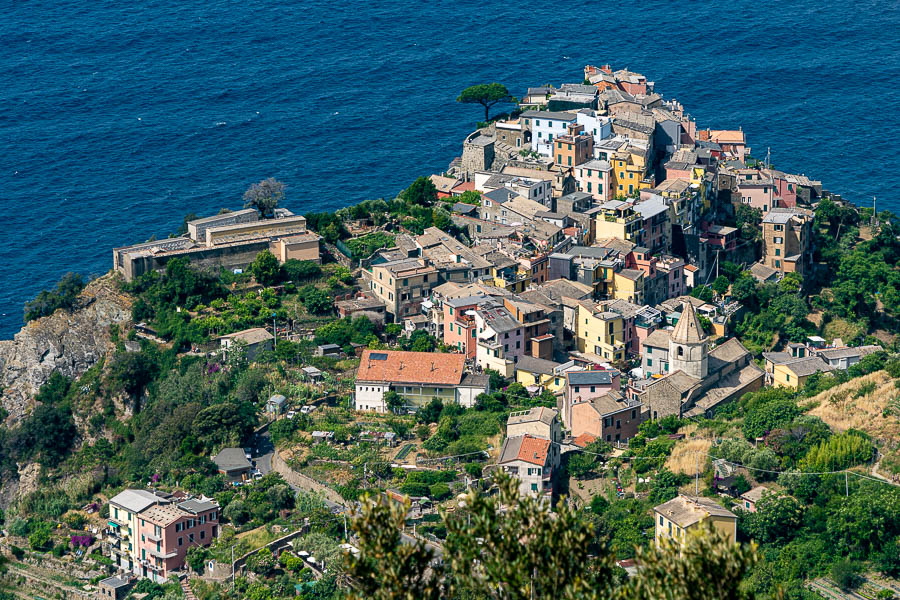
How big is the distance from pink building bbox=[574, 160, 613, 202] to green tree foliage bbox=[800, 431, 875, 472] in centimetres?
3805

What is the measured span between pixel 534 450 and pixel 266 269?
3174 cm

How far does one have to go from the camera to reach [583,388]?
95375mm

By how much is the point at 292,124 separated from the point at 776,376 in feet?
257

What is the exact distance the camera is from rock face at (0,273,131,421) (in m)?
111

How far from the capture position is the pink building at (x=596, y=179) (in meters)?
118

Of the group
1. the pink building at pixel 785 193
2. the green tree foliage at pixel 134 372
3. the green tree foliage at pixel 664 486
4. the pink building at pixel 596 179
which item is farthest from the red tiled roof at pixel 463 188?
the green tree foliage at pixel 664 486

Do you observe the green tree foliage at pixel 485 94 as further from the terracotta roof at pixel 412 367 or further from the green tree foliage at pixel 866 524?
the green tree foliage at pixel 866 524

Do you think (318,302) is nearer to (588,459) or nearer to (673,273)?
(673,273)

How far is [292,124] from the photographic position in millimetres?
165250

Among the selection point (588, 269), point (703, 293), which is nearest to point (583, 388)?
point (588, 269)

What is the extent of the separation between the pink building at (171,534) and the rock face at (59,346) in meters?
25.4

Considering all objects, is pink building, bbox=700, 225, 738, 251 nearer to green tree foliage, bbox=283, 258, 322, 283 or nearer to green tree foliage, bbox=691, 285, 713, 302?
green tree foliage, bbox=691, 285, 713, 302

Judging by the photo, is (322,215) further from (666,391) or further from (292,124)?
(292,124)

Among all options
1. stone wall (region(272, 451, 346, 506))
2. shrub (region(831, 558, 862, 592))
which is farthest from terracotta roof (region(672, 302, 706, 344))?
stone wall (region(272, 451, 346, 506))
